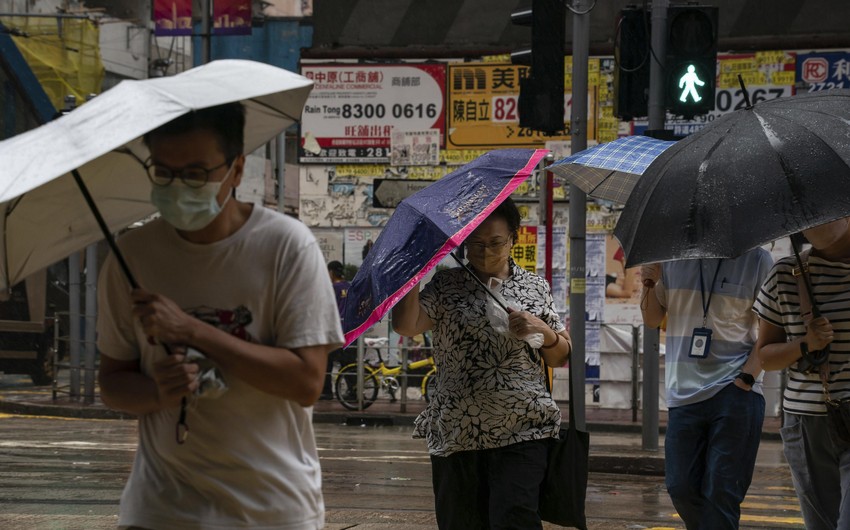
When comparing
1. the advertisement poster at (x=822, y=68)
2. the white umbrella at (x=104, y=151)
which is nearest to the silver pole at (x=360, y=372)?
the advertisement poster at (x=822, y=68)

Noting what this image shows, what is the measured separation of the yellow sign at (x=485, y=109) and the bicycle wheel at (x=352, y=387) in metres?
3.84

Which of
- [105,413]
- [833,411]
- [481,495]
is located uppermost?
[833,411]

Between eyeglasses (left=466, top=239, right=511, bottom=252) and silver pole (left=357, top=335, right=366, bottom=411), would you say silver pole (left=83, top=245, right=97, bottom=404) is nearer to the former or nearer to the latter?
silver pole (left=357, top=335, right=366, bottom=411)

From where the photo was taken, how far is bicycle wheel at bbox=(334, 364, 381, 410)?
60.1ft

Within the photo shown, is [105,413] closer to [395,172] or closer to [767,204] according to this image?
[395,172]

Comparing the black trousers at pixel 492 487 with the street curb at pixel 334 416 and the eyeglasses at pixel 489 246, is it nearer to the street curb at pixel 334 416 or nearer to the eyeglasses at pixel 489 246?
the eyeglasses at pixel 489 246

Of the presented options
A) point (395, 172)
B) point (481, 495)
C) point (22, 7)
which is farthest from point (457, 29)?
point (481, 495)

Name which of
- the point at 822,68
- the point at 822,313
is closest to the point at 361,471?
the point at 822,313

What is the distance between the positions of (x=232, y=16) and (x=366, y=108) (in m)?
2.80

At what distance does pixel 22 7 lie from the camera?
30.3m

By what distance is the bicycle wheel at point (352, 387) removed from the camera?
60.1 ft

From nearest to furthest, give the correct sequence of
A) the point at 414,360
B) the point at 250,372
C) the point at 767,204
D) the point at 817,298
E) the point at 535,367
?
1. the point at 250,372
2. the point at 767,204
3. the point at 817,298
4. the point at 535,367
5. the point at 414,360

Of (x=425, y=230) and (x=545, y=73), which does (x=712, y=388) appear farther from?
(x=545, y=73)

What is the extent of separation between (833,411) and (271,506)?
96.4 inches
